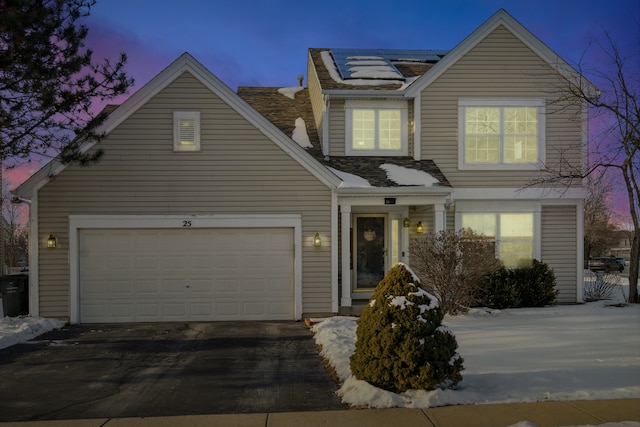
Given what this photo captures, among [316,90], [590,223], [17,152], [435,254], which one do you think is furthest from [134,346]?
[590,223]

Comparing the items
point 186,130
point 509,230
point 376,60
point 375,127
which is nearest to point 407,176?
point 375,127

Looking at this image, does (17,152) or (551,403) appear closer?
(551,403)

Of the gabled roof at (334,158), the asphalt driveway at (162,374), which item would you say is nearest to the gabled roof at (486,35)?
the gabled roof at (334,158)

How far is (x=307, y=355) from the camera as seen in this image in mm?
8414

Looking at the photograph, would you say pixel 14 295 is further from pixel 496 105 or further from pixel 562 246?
pixel 562 246

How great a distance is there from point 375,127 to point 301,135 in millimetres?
2343

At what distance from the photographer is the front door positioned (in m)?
14.4

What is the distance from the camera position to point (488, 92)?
1376 centimetres

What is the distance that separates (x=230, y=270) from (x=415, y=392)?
690cm

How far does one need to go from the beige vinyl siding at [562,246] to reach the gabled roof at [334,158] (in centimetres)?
346

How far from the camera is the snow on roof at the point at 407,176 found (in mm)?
12495

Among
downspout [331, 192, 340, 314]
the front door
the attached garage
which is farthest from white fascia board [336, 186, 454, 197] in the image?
the front door

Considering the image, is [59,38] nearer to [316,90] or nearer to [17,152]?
[17,152]

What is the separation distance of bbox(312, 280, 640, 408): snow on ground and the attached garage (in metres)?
2.00
